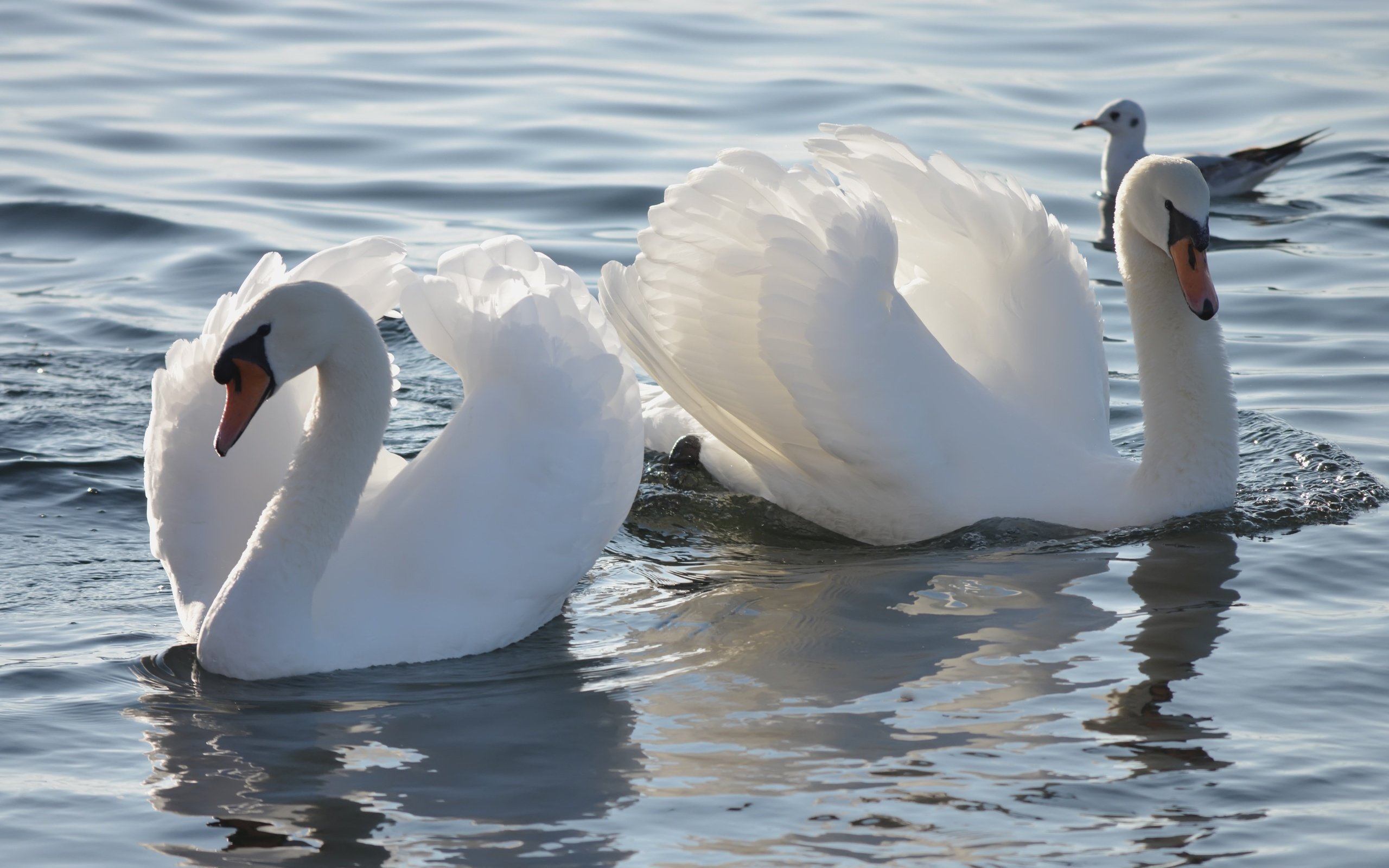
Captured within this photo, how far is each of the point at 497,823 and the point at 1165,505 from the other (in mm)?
3294

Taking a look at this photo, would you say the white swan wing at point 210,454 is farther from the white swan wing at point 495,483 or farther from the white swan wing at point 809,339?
the white swan wing at point 809,339

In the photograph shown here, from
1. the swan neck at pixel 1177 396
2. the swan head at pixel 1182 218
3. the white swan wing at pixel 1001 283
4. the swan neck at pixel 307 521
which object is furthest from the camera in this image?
the white swan wing at pixel 1001 283

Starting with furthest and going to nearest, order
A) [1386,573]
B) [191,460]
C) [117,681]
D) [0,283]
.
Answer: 1. [0,283]
2. [1386,573]
3. [191,460]
4. [117,681]

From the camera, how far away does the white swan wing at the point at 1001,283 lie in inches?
288

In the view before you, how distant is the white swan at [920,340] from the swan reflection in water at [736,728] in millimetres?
405

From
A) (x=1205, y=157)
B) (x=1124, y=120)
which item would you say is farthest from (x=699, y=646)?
(x=1124, y=120)

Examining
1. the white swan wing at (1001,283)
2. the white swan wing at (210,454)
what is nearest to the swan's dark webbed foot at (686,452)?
the white swan wing at (1001,283)

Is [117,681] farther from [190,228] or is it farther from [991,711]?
[190,228]

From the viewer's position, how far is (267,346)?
17.8ft

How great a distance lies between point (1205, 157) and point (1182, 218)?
6.14m

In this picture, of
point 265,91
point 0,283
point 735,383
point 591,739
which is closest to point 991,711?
point 591,739

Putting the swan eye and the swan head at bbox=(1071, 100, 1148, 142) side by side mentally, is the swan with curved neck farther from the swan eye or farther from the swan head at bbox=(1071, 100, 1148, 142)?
the swan head at bbox=(1071, 100, 1148, 142)

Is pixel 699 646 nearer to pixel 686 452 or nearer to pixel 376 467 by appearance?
pixel 376 467

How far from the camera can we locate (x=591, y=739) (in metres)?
5.27
